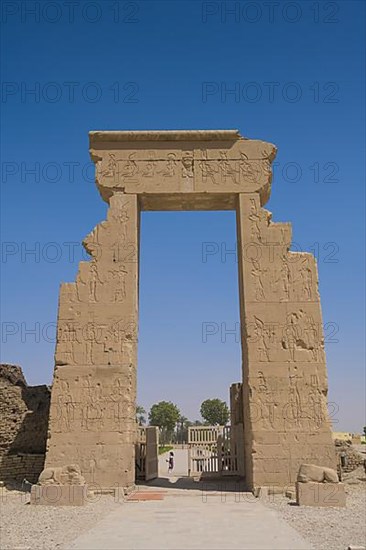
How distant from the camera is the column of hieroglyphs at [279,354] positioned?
1072cm

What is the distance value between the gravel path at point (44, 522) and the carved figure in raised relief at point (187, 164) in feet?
24.4

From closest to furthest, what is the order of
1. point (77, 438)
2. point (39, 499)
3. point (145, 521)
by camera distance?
point (145, 521), point (39, 499), point (77, 438)

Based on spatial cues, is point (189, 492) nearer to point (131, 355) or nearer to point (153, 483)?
point (153, 483)

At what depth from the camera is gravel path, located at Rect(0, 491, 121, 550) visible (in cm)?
634

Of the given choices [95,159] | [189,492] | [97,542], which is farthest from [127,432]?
[95,159]

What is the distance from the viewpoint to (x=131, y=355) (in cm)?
1152

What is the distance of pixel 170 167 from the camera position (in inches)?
499

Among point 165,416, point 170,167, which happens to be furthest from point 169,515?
point 165,416

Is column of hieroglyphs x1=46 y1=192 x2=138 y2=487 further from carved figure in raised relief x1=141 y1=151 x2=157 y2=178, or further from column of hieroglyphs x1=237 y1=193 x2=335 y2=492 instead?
column of hieroglyphs x1=237 y1=193 x2=335 y2=492

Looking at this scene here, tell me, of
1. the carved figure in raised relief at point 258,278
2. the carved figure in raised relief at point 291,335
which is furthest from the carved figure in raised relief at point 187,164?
the carved figure in raised relief at point 291,335

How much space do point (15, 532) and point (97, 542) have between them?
159 centimetres

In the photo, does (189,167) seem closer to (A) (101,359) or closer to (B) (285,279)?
(B) (285,279)

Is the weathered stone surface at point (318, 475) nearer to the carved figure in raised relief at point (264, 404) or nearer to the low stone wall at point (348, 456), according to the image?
the carved figure in raised relief at point (264, 404)

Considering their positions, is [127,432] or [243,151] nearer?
[127,432]
